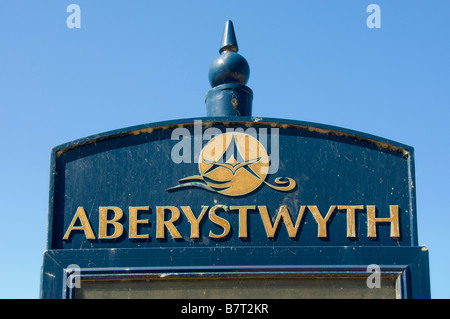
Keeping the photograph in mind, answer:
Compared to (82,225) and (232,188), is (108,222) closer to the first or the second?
(82,225)

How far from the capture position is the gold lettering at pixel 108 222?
6.93m

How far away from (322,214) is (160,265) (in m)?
1.48

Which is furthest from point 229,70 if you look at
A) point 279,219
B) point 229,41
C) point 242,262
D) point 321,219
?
point 242,262

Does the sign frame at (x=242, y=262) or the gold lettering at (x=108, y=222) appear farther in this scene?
the gold lettering at (x=108, y=222)

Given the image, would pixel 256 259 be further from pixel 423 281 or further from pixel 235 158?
pixel 423 281

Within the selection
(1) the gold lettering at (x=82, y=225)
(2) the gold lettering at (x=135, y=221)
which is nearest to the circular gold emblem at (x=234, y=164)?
(2) the gold lettering at (x=135, y=221)

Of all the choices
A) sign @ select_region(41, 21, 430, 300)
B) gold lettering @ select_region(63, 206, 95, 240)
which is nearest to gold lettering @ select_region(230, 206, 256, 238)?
sign @ select_region(41, 21, 430, 300)

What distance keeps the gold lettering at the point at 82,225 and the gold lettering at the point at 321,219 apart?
1.95 metres

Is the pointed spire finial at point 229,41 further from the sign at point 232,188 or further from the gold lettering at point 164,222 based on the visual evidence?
the gold lettering at point 164,222

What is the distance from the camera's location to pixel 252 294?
661cm

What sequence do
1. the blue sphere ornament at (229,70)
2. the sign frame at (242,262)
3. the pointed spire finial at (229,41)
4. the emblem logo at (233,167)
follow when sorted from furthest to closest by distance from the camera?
the pointed spire finial at (229,41), the blue sphere ornament at (229,70), the emblem logo at (233,167), the sign frame at (242,262)

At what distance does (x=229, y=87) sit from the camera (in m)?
8.02

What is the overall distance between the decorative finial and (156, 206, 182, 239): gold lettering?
4.50 ft

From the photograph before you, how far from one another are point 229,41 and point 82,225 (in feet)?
8.83
